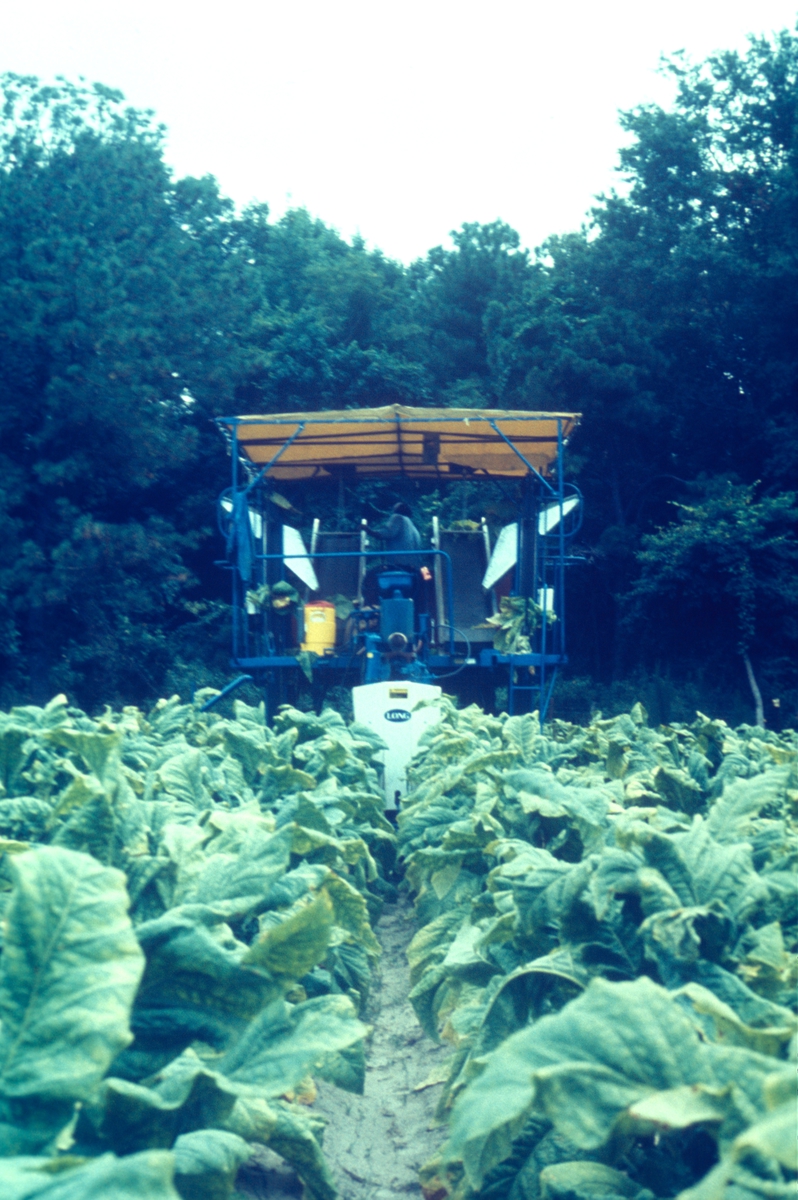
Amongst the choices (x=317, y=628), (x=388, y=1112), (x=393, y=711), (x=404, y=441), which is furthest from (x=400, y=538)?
(x=388, y=1112)

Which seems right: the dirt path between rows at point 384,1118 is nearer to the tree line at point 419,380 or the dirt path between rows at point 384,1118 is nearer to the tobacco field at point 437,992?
the tobacco field at point 437,992

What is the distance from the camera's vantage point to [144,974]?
1738 mm

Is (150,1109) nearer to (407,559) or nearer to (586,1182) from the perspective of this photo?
(586,1182)

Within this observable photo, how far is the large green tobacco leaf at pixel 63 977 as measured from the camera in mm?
1392

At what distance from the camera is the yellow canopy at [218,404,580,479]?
880 cm

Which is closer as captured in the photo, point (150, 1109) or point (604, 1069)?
point (604, 1069)

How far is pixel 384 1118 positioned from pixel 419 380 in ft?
83.1

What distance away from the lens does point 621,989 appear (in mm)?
1441

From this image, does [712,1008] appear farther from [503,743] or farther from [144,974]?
[503,743]

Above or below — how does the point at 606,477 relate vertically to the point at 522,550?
above

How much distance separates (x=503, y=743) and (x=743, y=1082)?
347cm

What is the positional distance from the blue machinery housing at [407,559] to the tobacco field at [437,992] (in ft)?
16.8

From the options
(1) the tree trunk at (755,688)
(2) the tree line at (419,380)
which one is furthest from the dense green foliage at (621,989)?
(1) the tree trunk at (755,688)

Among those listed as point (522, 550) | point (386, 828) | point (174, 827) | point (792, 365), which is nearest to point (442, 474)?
point (522, 550)
